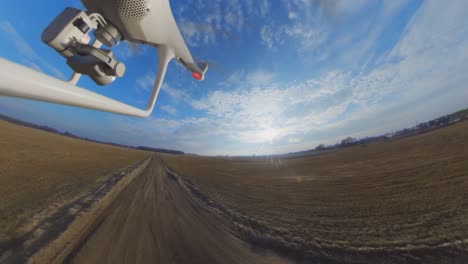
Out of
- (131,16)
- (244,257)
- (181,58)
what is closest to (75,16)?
(131,16)

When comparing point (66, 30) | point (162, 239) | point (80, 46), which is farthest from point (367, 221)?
point (66, 30)

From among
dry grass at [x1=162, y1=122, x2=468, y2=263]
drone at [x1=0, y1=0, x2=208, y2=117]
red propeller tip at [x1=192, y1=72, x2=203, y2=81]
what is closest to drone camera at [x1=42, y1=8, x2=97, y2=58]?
drone at [x1=0, y1=0, x2=208, y2=117]

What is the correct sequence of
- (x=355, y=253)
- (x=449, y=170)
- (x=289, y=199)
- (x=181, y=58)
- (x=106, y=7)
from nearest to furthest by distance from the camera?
(x=106, y=7) → (x=181, y=58) → (x=355, y=253) → (x=289, y=199) → (x=449, y=170)

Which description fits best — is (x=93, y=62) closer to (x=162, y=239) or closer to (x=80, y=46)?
(x=80, y=46)

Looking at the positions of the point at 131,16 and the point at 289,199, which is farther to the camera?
the point at 289,199

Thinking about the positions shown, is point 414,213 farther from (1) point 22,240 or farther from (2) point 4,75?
(1) point 22,240

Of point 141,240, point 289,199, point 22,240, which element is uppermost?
point 22,240

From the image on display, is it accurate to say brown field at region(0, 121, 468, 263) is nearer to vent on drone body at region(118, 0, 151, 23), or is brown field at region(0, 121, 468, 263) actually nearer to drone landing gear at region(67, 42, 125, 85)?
drone landing gear at region(67, 42, 125, 85)
